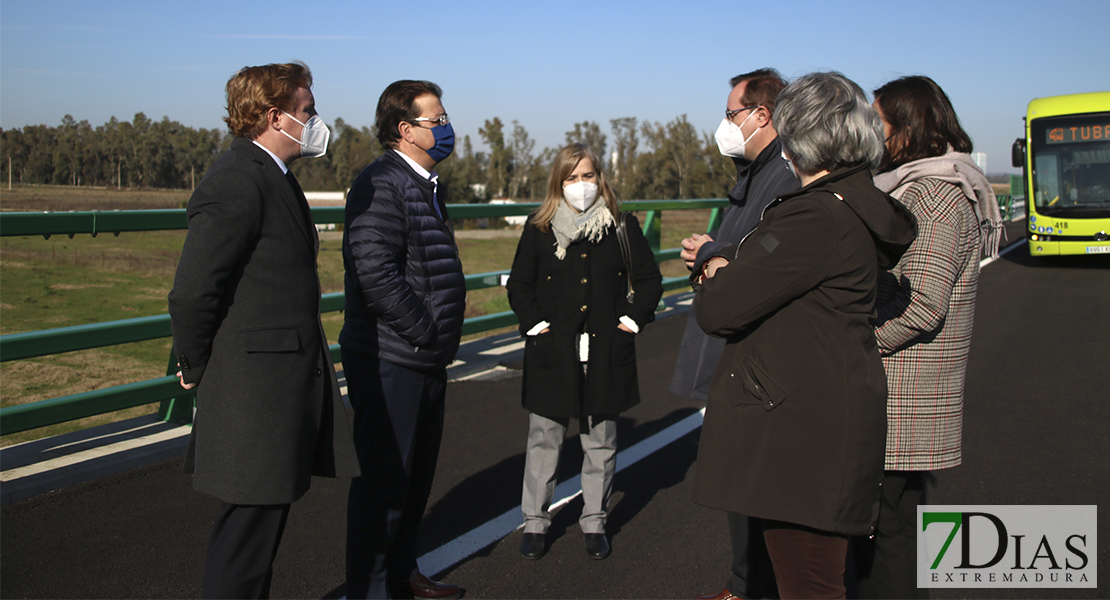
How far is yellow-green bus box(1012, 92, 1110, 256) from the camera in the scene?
52.7 feet

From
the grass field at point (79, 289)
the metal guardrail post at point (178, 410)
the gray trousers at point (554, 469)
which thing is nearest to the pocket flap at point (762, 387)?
the gray trousers at point (554, 469)

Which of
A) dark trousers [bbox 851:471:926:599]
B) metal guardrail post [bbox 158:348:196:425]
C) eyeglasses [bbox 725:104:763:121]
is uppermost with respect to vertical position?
eyeglasses [bbox 725:104:763:121]

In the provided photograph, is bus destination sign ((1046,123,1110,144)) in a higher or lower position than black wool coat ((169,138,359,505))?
higher

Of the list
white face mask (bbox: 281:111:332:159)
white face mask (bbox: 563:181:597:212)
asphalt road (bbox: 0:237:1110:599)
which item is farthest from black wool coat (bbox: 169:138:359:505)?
white face mask (bbox: 563:181:597:212)

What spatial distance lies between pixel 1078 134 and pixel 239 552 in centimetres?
1863

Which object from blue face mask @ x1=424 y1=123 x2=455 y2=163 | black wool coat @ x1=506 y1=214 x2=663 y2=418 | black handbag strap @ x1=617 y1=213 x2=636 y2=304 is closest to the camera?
blue face mask @ x1=424 y1=123 x2=455 y2=163

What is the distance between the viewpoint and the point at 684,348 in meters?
3.06

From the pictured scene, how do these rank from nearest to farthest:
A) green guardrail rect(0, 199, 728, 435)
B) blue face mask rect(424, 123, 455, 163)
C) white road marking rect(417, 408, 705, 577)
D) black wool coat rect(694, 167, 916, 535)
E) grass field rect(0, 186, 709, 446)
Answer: black wool coat rect(694, 167, 916, 535)
blue face mask rect(424, 123, 455, 163)
white road marking rect(417, 408, 705, 577)
green guardrail rect(0, 199, 728, 435)
grass field rect(0, 186, 709, 446)

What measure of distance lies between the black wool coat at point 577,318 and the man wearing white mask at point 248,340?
1308mm

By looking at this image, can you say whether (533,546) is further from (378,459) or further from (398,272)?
(398,272)

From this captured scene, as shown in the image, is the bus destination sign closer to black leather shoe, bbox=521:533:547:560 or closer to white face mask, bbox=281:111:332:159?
black leather shoe, bbox=521:533:547:560

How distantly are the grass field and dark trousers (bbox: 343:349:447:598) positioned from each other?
126 cm

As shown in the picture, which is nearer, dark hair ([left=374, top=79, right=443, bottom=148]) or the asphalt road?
dark hair ([left=374, top=79, right=443, bottom=148])

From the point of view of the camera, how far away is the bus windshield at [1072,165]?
634 inches
